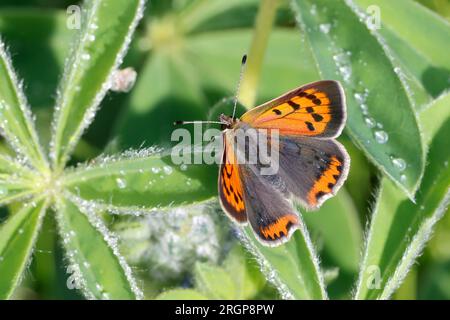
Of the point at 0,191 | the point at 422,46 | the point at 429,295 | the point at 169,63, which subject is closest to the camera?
the point at 0,191

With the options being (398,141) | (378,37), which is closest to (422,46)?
(378,37)

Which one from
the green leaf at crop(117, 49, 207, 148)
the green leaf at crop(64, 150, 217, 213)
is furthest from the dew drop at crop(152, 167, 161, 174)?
the green leaf at crop(117, 49, 207, 148)

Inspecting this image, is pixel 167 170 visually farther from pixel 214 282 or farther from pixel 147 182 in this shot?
pixel 214 282

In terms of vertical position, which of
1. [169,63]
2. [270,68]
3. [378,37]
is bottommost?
[378,37]

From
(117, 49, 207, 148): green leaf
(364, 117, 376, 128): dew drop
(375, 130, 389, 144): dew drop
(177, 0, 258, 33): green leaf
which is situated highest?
(177, 0, 258, 33): green leaf

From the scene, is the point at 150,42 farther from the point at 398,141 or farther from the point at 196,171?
the point at 398,141

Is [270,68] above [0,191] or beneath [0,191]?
above

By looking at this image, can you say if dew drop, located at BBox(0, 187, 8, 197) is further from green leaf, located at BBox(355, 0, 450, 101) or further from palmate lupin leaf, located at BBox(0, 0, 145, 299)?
green leaf, located at BBox(355, 0, 450, 101)
